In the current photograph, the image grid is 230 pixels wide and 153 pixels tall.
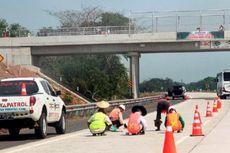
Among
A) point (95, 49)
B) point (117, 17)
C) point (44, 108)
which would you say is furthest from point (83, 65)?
point (44, 108)

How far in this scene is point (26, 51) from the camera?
71.8 metres

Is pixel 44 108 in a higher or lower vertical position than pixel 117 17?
lower

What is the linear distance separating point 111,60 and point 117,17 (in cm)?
3276

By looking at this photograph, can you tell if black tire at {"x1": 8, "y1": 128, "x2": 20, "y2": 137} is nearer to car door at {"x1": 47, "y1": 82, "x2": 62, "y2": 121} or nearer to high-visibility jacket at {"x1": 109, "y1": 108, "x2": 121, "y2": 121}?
car door at {"x1": 47, "y1": 82, "x2": 62, "y2": 121}

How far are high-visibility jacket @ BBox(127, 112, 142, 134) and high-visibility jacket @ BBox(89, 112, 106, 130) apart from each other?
2.90 ft

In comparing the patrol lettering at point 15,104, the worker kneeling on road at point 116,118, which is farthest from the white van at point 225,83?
the patrol lettering at point 15,104

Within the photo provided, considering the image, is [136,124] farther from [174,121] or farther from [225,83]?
[225,83]

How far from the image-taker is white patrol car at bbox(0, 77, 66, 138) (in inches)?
823

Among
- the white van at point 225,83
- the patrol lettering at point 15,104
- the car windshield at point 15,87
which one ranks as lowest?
the white van at point 225,83

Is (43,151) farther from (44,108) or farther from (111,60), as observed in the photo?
(111,60)

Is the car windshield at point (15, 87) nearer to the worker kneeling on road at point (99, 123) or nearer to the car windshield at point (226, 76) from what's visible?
the worker kneeling on road at point (99, 123)

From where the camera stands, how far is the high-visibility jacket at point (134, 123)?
72.8ft

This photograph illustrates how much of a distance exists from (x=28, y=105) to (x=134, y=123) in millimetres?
3720

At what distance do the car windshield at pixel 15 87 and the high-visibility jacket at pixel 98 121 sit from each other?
217 centimetres
